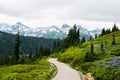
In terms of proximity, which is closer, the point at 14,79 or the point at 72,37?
the point at 14,79

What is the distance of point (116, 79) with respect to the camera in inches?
1586

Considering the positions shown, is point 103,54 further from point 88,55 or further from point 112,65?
point 112,65

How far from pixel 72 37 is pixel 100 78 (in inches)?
5314

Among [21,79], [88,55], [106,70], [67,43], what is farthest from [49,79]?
[67,43]

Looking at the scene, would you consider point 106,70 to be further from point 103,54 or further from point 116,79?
point 103,54

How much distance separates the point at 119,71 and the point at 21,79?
15.5 metres

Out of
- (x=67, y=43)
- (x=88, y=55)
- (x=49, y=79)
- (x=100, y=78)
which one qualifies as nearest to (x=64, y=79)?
(x=49, y=79)

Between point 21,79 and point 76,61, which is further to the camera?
point 76,61

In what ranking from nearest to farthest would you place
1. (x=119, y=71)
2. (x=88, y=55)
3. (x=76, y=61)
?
1. (x=119, y=71)
2. (x=88, y=55)
3. (x=76, y=61)

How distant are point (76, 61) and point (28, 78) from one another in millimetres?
37822

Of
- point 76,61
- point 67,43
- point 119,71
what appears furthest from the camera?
point 67,43

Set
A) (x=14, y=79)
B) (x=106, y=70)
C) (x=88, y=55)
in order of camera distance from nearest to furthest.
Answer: (x=14, y=79) → (x=106, y=70) → (x=88, y=55)

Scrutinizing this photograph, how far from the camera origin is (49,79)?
43.7 meters

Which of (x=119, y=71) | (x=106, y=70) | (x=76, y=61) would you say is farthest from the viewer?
(x=76, y=61)
